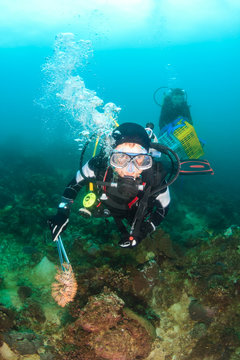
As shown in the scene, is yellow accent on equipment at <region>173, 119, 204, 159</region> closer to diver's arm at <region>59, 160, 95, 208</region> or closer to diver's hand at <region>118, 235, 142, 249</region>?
diver's arm at <region>59, 160, 95, 208</region>

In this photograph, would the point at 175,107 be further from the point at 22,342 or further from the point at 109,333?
the point at 22,342

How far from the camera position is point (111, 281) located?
3.17m

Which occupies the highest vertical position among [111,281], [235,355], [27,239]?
[111,281]

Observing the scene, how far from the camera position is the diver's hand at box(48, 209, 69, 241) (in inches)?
132

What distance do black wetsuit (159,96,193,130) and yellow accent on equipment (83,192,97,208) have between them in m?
8.55

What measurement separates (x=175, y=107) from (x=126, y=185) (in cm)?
882

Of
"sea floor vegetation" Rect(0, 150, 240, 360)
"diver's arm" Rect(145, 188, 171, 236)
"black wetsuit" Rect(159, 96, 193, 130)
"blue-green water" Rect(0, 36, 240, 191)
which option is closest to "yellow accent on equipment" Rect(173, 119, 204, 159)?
"sea floor vegetation" Rect(0, 150, 240, 360)

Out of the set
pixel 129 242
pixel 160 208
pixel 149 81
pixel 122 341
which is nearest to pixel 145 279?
pixel 129 242

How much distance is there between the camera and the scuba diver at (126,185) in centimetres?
344

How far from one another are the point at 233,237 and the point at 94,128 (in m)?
4.45

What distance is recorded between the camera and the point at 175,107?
10.7 metres

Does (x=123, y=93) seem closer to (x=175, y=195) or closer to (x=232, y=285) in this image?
(x=175, y=195)

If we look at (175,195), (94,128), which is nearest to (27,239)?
(94,128)

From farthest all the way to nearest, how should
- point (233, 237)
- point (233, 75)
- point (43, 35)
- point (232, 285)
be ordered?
point (233, 75)
point (43, 35)
point (233, 237)
point (232, 285)
